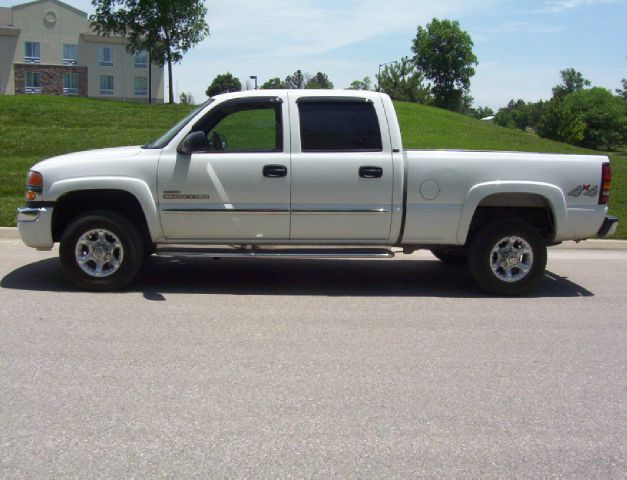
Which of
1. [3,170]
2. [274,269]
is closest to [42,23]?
[3,170]

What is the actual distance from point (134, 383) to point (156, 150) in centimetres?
303

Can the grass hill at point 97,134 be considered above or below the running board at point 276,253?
above

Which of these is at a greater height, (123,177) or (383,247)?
(123,177)

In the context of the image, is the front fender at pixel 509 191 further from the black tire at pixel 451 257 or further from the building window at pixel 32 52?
the building window at pixel 32 52

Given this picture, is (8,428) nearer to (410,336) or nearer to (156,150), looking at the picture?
(410,336)

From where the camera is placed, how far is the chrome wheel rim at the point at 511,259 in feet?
23.6

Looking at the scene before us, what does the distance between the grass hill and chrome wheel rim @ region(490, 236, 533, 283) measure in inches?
181

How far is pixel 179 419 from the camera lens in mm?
4016

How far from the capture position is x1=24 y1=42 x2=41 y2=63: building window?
68812 mm

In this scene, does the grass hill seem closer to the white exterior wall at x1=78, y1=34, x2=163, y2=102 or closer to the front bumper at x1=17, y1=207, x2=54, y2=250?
the front bumper at x1=17, y1=207, x2=54, y2=250

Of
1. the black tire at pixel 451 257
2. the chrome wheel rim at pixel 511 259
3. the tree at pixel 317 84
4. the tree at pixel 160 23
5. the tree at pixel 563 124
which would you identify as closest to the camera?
the chrome wheel rim at pixel 511 259

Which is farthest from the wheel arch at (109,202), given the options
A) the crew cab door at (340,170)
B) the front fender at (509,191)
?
the front fender at (509,191)

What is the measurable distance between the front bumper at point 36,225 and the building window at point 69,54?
7048cm

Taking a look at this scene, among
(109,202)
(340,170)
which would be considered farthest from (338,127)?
(109,202)
